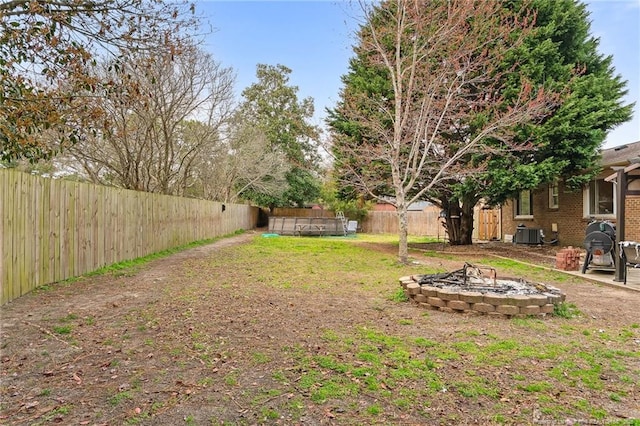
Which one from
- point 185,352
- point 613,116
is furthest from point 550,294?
point 613,116

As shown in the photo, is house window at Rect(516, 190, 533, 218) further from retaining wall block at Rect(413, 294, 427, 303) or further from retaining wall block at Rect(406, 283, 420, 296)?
retaining wall block at Rect(413, 294, 427, 303)

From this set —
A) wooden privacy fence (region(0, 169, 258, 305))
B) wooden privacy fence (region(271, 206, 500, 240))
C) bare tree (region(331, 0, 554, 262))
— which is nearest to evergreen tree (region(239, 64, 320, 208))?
wooden privacy fence (region(271, 206, 500, 240))

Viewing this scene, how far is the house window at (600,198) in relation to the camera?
11961mm

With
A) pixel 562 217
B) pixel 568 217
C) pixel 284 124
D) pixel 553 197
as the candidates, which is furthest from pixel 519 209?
pixel 284 124

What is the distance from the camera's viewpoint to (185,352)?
3451 mm

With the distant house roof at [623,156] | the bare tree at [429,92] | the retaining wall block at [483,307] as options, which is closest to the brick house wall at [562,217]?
the distant house roof at [623,156]

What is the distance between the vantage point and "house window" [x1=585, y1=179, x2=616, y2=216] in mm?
11961

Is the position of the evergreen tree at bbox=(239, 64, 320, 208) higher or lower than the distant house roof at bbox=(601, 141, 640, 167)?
higher

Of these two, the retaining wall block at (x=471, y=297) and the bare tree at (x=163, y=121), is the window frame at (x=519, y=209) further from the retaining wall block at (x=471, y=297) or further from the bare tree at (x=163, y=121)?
the bare tree at (x=163, y=121)

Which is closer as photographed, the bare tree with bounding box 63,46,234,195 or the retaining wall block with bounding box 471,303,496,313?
the retaining wall block with bounding box 471,303,496,313

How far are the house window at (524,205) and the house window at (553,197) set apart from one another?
135cm

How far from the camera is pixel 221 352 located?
346 cm

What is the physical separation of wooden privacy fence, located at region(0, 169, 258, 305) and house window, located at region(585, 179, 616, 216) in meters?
13.5

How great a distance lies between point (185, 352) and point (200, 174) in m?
19.1
